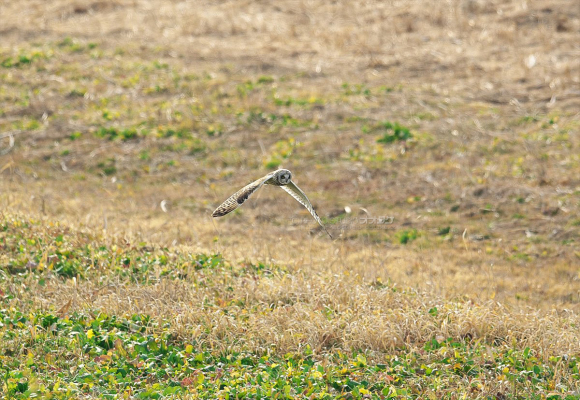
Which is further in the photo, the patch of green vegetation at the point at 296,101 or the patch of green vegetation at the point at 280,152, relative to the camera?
the patch of green vegetation at the point at 296,101

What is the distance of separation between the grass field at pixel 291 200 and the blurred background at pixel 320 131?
0.07 meters

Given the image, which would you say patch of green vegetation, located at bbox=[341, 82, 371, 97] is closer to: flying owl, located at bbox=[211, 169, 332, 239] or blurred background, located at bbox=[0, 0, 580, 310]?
blurred background, located at bbox=[0, 0, 580, 310]

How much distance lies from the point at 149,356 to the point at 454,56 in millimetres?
15723

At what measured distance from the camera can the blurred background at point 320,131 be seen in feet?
40.0

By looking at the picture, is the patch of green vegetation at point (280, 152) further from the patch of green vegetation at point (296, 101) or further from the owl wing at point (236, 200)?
the owl wing at point (236, 200)

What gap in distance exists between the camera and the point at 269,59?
21531 millimetres

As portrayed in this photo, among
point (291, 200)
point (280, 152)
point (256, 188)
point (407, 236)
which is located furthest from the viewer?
point (280, 152)

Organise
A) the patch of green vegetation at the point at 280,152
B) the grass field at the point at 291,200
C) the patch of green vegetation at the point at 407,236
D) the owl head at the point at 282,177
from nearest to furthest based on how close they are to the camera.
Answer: the owl head at the point at 282,177 → the grass field at the point at 291,200 → the patch of green vegetation at the point at 407,236 → the patch of green vegetation at the point at 280,152

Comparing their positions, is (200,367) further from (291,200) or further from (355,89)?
(355,89)

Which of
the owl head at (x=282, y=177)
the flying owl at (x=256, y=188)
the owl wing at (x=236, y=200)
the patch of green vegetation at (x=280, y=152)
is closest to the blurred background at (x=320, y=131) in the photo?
the patch of green vegetation at (x=280, y=152)

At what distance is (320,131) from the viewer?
691 inches

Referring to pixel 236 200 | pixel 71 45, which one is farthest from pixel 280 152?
pixel 236 200

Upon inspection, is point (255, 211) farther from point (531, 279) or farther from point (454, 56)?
point (454, 56)

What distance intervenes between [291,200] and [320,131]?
135 inches
